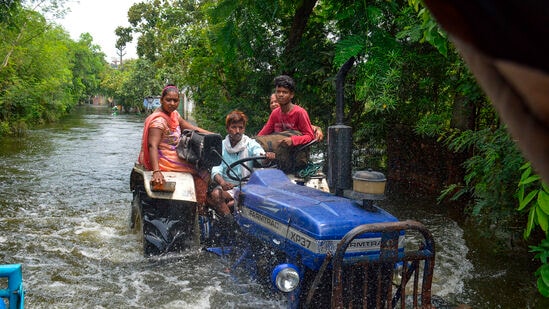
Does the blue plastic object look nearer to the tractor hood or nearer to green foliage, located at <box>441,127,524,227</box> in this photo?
the tractor hood

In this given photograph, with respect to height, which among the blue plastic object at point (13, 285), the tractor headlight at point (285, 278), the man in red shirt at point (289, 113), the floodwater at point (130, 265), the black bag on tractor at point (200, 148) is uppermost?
the man in red shirt at point (289, 113)

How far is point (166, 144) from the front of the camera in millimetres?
5391

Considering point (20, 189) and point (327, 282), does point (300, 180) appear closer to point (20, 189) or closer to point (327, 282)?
point (327, 282)

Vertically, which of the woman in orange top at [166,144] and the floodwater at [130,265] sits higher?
the woman in orange top at [166,144]

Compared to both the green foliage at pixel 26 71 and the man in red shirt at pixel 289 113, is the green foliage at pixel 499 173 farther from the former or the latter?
the green foliage at pixel 26 71

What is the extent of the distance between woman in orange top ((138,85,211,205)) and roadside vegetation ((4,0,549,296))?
91 centimetres

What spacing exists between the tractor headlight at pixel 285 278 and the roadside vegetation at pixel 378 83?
53.0 inches

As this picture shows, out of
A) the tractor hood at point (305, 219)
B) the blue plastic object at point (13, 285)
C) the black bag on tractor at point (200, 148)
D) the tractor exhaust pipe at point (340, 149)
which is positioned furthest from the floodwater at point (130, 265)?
the blue plastic object at point (13, 285)

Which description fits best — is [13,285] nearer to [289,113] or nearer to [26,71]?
[289,113]

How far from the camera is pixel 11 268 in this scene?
234cm

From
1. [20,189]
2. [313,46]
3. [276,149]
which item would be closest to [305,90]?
[313,46]

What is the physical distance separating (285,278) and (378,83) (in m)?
3.63

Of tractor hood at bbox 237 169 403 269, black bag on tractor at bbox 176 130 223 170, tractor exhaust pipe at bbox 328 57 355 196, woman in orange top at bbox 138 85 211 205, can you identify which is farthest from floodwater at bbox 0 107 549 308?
tractor exhaust pipe at bbox 328 57 355 196

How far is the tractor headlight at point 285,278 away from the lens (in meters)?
3.09
